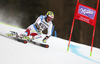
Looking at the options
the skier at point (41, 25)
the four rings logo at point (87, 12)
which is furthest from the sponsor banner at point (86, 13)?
the skier at point (41, 25)

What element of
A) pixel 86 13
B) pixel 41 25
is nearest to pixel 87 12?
pixel 86 13

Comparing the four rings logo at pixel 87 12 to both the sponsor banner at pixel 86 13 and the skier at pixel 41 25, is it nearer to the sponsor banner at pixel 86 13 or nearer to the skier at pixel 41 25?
the sponsor banner at pixel 86 13

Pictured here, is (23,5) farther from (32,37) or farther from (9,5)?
(32,37)

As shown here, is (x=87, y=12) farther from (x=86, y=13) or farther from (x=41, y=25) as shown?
(x=41, y=25)

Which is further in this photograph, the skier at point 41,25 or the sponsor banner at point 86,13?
the sponsor banner at point 86,13

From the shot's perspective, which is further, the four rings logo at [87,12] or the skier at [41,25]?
the four rings logo at [87,12]

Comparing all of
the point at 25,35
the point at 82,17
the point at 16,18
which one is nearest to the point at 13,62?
the point at 25,35

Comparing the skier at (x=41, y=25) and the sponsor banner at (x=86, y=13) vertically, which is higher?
the sponsor banner at (x=86, y=13)

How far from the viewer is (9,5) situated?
8.15 metres

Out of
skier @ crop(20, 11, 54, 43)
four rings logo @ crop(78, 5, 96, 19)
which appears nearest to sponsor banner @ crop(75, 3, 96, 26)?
four rings logo @ crop(78, 5, 96, 19)

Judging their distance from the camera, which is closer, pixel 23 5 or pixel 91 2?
pixel 91 2

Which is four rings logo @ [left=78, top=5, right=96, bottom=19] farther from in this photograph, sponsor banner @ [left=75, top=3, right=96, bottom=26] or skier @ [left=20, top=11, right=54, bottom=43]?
skier @ [left=20, top=11, right=54, bottom=43]

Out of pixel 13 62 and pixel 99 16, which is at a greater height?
pixel 99 16

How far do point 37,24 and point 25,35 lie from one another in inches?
15.4
